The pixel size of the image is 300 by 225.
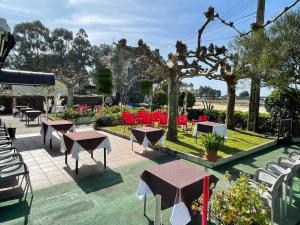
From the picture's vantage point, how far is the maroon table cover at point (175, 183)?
3.60 m

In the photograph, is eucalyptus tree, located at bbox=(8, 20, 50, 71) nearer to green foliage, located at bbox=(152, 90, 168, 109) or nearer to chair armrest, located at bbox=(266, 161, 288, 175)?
green foliage, located at bbox=(152, 90, 168, 109)

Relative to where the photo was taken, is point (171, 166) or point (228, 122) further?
point (228, 122)

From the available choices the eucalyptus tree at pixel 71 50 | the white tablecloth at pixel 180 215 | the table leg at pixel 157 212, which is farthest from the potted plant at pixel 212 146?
the eucalyptus tree at pixel 71 50

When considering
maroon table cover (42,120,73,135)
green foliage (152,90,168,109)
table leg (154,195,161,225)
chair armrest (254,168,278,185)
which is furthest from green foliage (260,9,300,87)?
green foliage (152,90,168,109)

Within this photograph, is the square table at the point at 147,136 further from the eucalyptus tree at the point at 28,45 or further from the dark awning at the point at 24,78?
the eucalyptus tree at the point at 28,45

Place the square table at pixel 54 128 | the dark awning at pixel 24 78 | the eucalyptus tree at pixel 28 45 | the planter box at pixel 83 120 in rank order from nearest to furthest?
the square table at pixel 54 128, the dark awning at pixel 24 78, the planter box at pixel 83 120, the eucalyptus tree at pixel 28 45

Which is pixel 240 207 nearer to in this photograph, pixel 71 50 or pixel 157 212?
pixel 157 212

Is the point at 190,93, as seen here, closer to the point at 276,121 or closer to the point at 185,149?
the point at 276,121

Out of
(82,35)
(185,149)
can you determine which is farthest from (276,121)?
(82,35)

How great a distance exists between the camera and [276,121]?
1265 centimetres

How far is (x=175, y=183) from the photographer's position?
12.2 ft

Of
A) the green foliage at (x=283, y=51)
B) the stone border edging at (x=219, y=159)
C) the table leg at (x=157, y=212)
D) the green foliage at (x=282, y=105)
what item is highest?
the green foliage at (x=283, y=51)

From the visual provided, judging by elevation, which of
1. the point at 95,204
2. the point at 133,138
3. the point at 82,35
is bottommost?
the point at 95,204

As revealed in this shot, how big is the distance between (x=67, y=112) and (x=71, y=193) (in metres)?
11.5
